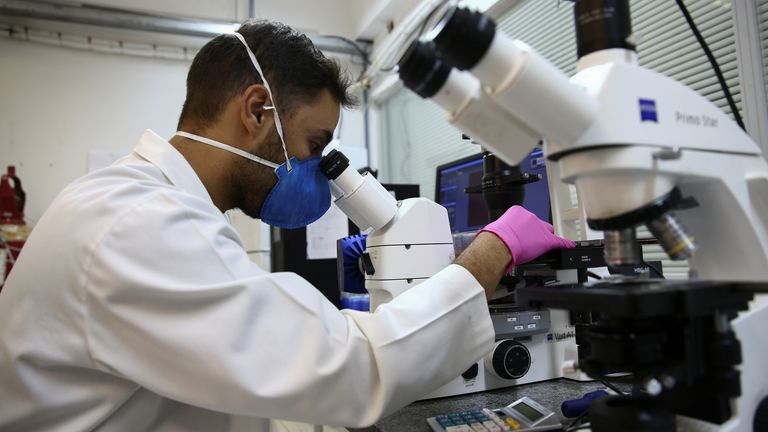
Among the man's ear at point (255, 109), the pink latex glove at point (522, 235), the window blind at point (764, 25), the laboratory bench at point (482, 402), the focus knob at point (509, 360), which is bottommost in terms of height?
the laboratory bench at point (482, 402)

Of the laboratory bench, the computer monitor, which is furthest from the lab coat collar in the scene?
the computer monitor

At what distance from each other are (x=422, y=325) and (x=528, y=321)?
381mm

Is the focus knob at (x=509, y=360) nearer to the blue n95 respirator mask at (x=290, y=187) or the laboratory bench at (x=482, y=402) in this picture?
the laboratory bench at (x=482, y=402)

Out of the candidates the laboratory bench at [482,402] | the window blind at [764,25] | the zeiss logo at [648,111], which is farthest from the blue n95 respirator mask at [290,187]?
the window blind at [764,25]

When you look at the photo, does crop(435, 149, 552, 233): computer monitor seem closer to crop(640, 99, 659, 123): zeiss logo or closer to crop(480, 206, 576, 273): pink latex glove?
crop(480, 206, 576, 273): pink latex glove

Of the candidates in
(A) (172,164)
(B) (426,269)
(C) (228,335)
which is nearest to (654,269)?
(B) (426,269)

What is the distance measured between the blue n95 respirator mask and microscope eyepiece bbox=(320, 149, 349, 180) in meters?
0.05

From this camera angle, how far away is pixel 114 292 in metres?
0.61

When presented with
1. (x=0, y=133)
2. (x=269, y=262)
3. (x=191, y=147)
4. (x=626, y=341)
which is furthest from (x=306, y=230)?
(x=0, y=133)

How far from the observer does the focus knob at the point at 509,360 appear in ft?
3.06

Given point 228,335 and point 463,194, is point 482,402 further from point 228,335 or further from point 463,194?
point 463,194

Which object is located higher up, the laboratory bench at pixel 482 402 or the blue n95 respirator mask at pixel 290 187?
the blue n95 respirator mask at pixel 290 187

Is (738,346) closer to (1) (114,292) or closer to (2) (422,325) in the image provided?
(2) (422,325)

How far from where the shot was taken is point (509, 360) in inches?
36.7
